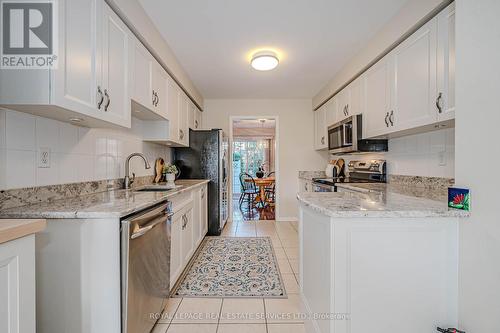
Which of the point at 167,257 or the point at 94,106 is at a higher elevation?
the point at 94,106

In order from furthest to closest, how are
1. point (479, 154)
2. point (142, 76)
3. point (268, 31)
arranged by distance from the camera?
point (268, 31)
point (142, 76)
point (479, 154)

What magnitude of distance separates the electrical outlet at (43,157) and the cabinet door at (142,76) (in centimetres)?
72

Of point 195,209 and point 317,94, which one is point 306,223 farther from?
point 317,94

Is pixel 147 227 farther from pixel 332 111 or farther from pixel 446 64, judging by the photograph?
pixel 332 111

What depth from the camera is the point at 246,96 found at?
4633 mm

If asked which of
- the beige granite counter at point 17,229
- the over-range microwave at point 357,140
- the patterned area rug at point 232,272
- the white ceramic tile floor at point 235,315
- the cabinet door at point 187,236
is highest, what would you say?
the over-range microwave at point 357,140

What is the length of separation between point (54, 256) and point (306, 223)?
1390mm

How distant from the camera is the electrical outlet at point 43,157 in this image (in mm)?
1460

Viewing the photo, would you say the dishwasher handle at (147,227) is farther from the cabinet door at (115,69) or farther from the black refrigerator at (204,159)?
the black refrigerator at (204,159)

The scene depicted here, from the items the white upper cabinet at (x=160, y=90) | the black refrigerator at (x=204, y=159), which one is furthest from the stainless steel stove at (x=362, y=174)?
the white upper cabinet at (x=160, y=90)

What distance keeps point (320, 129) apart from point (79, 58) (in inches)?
151

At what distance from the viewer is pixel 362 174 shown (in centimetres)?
344

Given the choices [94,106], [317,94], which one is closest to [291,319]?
[94,106]

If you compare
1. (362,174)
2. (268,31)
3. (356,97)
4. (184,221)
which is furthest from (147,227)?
(362,174)
